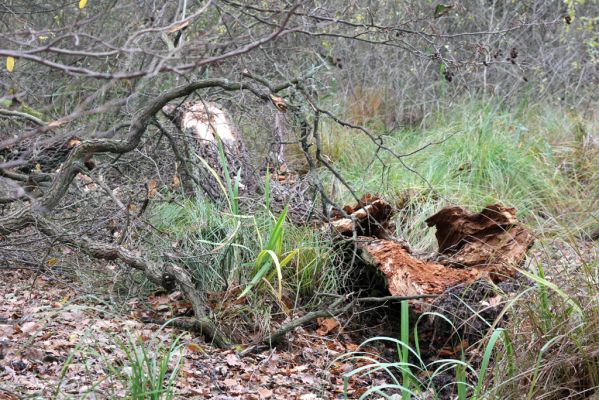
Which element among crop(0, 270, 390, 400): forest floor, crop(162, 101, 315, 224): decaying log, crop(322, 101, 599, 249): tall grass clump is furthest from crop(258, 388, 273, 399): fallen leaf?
crop(322, 101, 599, 249): tall grass clump

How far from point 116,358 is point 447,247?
2.48m

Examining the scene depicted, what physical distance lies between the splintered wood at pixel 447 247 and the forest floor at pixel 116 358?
1.80 ft

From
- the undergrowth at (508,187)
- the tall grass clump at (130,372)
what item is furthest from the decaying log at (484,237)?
the tall grass clump at (130,372)

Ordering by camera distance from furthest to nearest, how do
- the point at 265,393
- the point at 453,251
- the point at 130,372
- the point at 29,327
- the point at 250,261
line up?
the point at 453,251 < the point at 250,261 < the point at 29,327 < the point at 265,393 < the point at 130,372

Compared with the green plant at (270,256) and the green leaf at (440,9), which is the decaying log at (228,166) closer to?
the green plant at (270,256)

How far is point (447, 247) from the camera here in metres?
5.12

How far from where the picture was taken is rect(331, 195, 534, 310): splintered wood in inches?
180

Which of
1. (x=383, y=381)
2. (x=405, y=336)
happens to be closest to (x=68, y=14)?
(x=383, y=381)

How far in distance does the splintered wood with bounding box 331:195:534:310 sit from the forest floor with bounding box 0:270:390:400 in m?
0.55

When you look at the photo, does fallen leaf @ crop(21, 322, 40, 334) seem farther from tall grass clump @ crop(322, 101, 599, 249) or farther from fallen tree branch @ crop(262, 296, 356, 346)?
tall grass clump @ crop(322, 101, 599, 249)

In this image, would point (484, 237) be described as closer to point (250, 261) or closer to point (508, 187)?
point (250, 261)

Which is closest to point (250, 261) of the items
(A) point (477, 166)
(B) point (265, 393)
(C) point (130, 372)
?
(B) point (265, 393)

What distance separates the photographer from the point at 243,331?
441cm

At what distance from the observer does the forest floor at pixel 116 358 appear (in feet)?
11.2
